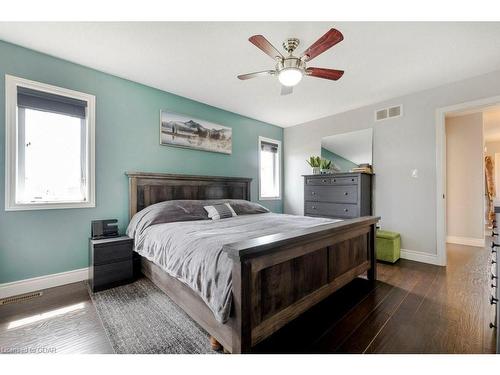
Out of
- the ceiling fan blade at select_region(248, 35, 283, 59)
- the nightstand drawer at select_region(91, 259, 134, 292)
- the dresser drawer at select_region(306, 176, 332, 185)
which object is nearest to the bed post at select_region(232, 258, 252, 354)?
the ceiling fan blade at select_region(248, 35, 283, 59)

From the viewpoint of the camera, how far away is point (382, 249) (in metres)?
3.31

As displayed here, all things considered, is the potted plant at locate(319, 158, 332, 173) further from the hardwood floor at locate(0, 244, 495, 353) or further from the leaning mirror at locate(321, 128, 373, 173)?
the hardwood floor at locate(0, 244, 495, 353)

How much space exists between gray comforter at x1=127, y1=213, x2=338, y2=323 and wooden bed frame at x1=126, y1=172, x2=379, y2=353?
0.10 metres

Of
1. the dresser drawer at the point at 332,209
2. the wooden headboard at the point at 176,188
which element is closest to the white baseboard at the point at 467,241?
the dresser drawer at the point at 332,209

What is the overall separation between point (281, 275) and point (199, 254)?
60 cm

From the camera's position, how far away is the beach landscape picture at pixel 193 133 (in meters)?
3.42

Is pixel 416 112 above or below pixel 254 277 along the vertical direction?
above

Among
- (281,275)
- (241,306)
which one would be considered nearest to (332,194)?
(281,275)

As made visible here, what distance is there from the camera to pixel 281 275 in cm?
149

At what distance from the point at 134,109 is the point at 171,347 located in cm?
294
